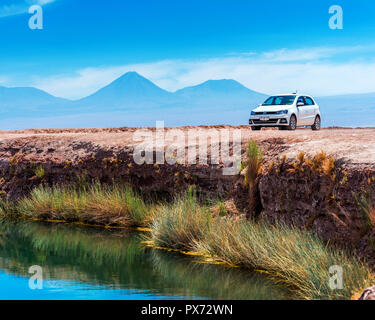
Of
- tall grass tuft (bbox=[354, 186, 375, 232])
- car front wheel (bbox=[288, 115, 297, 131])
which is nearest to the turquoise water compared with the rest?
tall grass tuft (bbox=[354, 186, 375, 232])

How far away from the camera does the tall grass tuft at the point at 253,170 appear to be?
1490 centimetres

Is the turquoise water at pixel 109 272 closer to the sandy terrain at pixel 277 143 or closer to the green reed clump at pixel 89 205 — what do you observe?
the green reed clump at pixel 89 205

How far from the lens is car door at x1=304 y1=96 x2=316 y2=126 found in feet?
84.1

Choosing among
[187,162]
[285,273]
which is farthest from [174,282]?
[187,162]

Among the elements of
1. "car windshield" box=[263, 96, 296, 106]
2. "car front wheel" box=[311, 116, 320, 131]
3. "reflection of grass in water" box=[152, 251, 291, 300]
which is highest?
"car windshield" box=[263, 96, 296, 106]

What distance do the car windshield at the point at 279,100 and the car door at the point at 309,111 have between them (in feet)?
3.59

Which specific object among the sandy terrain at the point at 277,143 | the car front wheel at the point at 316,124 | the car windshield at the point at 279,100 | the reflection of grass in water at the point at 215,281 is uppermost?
the car windshield at the point at 279,100

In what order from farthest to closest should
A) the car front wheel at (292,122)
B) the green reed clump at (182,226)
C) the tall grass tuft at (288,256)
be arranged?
the car front wheel at (292,122)
the green reed clump at (182,226)
the tall grass tuft at (288,256)

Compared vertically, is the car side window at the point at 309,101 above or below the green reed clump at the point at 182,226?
above

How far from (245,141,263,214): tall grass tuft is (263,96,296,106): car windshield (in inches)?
400
